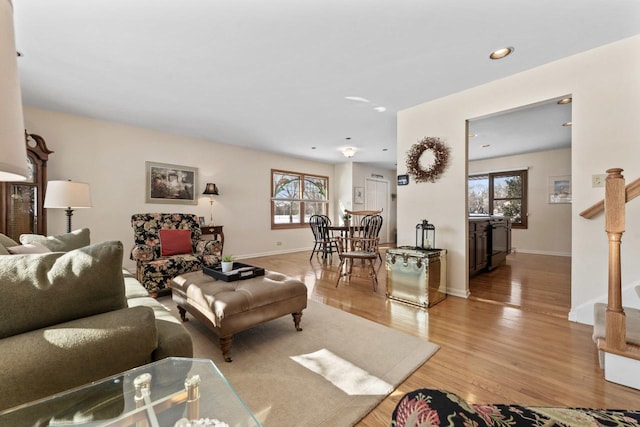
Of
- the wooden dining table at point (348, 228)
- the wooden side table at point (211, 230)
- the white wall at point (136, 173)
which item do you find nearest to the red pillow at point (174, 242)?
the wooden side table at point (211, 230)

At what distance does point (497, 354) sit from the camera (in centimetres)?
184

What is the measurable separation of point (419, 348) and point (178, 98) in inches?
149

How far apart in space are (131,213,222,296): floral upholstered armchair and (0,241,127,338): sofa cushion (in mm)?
2412

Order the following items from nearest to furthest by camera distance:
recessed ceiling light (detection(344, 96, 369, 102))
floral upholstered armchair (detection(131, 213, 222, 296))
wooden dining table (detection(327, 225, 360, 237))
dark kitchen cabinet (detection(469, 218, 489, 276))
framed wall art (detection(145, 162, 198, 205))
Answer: floral upholstered armchair (detection(131, 213, 222, 296))
recessed ceiling light (detection(344, 96, 369, 102))
dark kitchen cabinet (detection(469, 218, 489, 276))
wooden dining table (detection(327, 225, 360, 237))
framed wall art (detection(145, 162, 198, 205))

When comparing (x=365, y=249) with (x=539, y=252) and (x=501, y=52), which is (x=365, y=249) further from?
(x=539, y=252)

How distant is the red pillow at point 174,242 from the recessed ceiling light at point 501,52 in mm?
4061

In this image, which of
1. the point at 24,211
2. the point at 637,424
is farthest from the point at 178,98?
the point at 637,424

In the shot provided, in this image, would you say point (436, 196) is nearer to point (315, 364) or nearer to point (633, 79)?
point (633, 79)

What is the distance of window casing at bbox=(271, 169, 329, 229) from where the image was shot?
640cm

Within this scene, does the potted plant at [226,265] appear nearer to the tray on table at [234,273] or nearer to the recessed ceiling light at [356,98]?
the tray on table at [234,273]

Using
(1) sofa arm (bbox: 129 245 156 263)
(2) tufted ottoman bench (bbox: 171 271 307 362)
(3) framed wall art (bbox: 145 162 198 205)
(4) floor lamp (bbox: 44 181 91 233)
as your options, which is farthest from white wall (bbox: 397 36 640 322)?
(3) framed wall art (bbox: 145 162 198 205)

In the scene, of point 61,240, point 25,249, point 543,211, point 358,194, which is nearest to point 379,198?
point 358,194

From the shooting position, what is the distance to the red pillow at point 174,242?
134 inches

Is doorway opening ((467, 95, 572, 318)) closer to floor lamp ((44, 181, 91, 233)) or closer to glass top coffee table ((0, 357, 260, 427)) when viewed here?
glass top coffee table ((0, 357, 260, 427))
